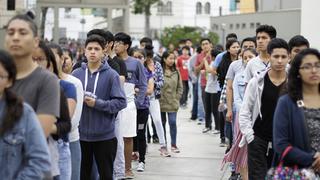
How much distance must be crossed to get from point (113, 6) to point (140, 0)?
51576mm

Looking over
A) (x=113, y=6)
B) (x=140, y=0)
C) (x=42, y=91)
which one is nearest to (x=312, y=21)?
(x=113, y=6)

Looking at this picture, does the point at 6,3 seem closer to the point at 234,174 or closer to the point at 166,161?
the point at 166,161

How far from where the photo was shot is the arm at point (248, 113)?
6.61m

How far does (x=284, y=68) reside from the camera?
6379 millimetres

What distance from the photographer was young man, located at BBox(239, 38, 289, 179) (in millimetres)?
6375

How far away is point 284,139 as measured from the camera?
514 centimetres

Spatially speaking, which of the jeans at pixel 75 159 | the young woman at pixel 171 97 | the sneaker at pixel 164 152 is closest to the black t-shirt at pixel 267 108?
the jeans at pixel 75 159

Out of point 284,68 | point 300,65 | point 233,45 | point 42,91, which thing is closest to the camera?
point 42,91

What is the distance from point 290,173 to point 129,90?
4536 millimetres

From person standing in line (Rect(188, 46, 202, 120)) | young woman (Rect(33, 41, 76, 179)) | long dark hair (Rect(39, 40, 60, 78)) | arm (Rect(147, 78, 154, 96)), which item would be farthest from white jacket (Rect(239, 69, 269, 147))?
person standing in line (Rect(188, 46, 202, 120))

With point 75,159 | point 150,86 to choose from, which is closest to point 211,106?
point 150,86

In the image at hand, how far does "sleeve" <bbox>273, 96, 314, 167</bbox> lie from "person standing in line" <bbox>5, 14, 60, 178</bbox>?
1686 mm

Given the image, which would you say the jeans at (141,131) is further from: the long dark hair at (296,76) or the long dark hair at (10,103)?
the long dark hair at (10,103)

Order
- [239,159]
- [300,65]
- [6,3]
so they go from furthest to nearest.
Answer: [6,3] → [239,159] → [300,65]
